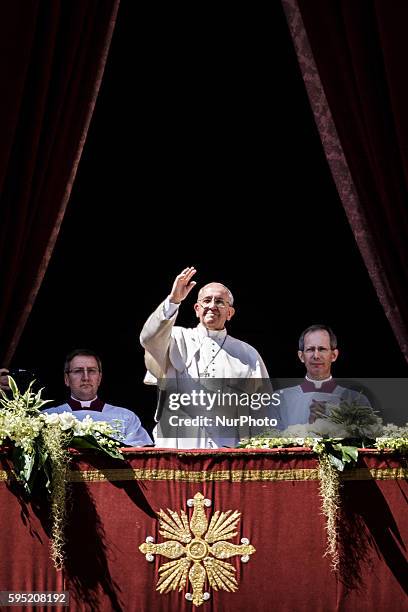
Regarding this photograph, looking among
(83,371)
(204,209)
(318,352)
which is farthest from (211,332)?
(204,209)

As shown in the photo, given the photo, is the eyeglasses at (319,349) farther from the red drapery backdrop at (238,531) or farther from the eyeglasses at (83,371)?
the red drapery backdrop at (238,531)

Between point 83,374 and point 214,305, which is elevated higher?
point 214,305

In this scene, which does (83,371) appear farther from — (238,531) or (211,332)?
(238,531)

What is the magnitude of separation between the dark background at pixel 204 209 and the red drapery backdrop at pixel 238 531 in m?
2.61

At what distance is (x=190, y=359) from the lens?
6078 mm

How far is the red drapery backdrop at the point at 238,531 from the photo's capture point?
461 centimetres

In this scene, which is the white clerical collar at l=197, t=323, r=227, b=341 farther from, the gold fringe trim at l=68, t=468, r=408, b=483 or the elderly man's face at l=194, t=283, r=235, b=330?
the gold fringe trim at l=68, t=468, r=408, b=483

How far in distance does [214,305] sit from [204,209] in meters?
1.58

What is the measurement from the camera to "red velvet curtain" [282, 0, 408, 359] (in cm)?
640

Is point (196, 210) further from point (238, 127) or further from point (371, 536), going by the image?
point (371, 536)

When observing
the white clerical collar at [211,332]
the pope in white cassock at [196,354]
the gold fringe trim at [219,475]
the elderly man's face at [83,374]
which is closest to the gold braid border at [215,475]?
the gold fringe trim at [219,475]

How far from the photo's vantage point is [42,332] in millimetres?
7418

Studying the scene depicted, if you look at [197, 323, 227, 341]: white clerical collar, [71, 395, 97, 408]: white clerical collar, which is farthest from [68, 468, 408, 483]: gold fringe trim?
[71, 395, 97, 408]: white clerical collar

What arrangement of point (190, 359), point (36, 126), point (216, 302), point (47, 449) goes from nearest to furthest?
point (47, 449) → point (216, 302) → point (190, 359) → point (36, 126)
